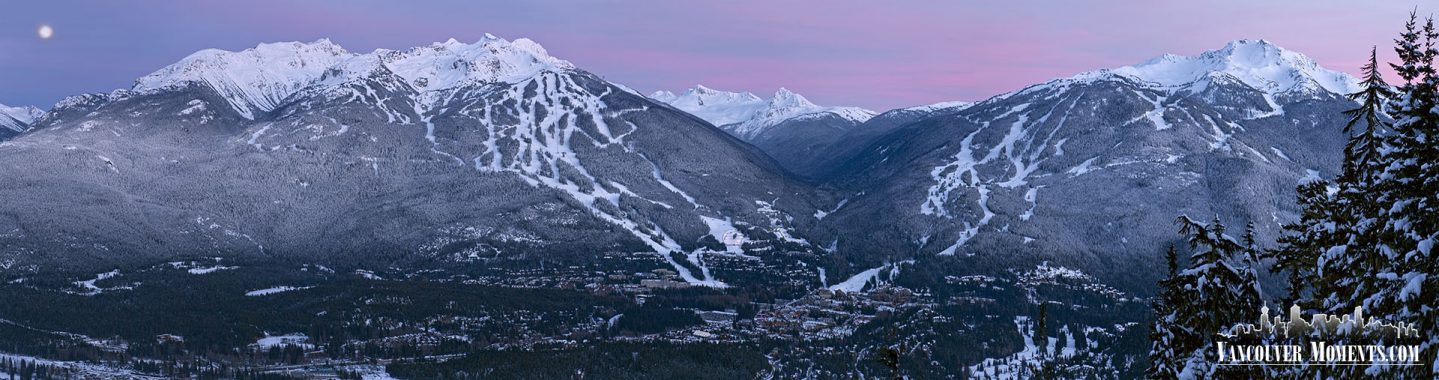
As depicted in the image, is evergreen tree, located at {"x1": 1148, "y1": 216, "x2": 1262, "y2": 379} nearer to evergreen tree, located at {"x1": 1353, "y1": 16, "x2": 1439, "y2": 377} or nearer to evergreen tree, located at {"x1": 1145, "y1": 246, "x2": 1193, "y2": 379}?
evergreen tree, located at {"x1": 1145, "y1": 246, "x2": 1193, "y2": 379}

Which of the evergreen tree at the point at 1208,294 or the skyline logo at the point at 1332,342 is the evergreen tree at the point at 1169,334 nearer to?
the evergreen tree at the point at 1208,294

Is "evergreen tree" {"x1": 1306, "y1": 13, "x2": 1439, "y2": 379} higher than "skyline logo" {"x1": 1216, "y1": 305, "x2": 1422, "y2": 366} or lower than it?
higher

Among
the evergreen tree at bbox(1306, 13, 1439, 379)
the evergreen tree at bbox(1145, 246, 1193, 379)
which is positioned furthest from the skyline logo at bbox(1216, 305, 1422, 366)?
the evergreen tree at bbox(1145, 246, 1193, 379)

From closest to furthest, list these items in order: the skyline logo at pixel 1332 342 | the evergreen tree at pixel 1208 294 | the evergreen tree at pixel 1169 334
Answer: the skyline logo at pixel 1332 342, the evergreen tree at pixel 1208 294, the evergreen tree at pixel 1169 334

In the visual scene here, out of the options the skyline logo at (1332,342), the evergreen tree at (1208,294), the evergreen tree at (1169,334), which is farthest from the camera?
the evergreen tree at (1169,334)

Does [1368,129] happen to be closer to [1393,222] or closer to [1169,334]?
[1393,222]

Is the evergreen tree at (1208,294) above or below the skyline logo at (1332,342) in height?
above

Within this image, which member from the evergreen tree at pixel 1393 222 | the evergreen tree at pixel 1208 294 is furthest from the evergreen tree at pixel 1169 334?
the evergreen tree at pixel 1393 222

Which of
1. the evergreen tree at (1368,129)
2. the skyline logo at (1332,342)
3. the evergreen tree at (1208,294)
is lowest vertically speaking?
the skyline logo at (1332,342)

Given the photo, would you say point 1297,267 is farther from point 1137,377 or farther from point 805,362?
point 805,362

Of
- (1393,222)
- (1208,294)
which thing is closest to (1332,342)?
(1393,222)

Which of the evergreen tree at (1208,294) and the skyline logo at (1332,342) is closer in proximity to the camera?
the skyline logo at (1332,342)

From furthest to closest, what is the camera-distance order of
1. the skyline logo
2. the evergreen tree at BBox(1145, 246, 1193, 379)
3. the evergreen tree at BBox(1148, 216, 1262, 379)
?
the evergreen tree at BBox(1145, 246, 1193, 379) < the evergreen tree at BBox(1148, 216, 1262, 379) < the skyline logo
